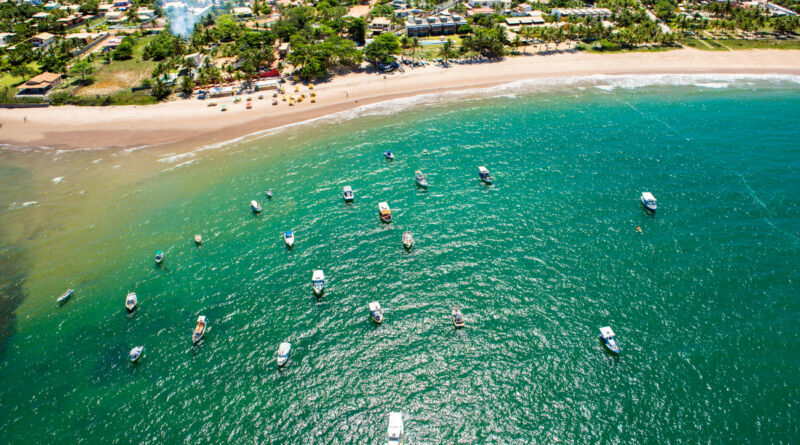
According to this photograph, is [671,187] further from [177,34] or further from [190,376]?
[177,34]

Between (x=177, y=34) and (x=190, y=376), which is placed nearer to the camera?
(x=190, y=376)

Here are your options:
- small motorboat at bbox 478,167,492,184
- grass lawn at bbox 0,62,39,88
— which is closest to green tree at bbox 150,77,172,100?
grass lawn at bbox 0,62,39,88

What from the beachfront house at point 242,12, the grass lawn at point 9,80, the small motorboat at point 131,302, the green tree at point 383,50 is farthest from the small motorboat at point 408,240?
the beachfront house at point 242,12

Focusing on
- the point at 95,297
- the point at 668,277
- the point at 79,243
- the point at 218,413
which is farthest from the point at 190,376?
the point at 668,277

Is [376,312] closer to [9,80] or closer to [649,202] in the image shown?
[649,202]

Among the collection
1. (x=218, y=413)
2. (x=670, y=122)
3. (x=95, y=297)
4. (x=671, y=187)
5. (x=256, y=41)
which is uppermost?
(x=256, y=41)

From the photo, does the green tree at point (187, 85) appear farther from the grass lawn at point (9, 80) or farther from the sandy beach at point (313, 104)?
the grass lawn at point (9, 80)

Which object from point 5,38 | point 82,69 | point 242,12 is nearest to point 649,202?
point 82,69
